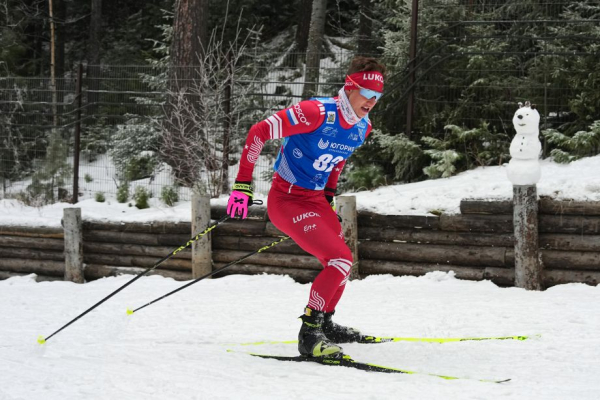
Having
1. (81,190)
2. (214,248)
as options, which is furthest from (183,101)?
(214,248)

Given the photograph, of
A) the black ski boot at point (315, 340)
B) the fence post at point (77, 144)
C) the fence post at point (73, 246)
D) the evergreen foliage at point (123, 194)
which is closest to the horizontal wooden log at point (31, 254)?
the fence post at point (73, 246)

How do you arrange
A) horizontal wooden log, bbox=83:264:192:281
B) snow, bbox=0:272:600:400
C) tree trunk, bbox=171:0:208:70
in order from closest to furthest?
snow, bbox=0:272:600:400 < horizontal wooden log, bbox=83:264:192:281 < tree trunk, bbox=171:0:208:70

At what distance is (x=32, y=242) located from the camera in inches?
349

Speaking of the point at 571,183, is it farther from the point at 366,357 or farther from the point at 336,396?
the point at 336,396

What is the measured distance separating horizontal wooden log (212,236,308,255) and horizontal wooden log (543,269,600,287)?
98.1 inches

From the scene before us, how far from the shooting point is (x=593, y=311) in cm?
583

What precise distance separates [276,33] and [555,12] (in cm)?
1084

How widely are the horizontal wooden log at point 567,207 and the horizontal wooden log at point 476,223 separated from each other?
1.10 feet

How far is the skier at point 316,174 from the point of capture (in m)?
4.77

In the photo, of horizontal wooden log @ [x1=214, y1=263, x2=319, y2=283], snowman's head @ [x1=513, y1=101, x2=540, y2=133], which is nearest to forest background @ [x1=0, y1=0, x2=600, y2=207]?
horizontal wooden log @ [x1=214, y1=263, x2=319, y2=283]

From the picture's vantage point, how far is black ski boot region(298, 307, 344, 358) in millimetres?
4707

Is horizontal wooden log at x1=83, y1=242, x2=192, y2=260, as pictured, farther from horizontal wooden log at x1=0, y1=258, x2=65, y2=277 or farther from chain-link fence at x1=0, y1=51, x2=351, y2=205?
chain-link fence at x1=0, y1=51, x2=351, y2=205

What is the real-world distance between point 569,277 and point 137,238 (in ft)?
15.9

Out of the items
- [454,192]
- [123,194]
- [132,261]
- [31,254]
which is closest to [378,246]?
[454,192]
